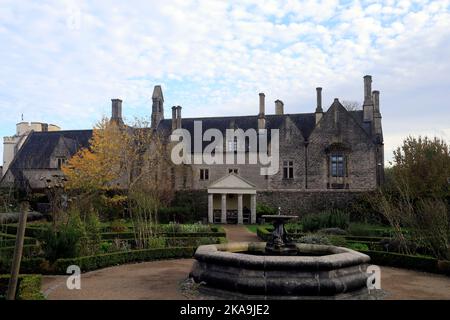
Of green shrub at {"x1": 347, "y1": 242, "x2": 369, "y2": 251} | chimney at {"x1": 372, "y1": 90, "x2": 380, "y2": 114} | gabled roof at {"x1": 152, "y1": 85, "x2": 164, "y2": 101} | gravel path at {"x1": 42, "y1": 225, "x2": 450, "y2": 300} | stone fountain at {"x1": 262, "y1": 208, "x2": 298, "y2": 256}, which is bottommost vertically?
gravel path at {"x1": 42, "y1": 225, "x2": 450, "y2": 300}

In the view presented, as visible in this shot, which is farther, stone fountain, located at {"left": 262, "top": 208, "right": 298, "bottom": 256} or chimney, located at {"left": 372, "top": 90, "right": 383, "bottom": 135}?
chimney, located at {"left": 372, "top": 90, "right": 383, "bottom": 135}

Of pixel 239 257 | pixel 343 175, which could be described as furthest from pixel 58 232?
pixel 343 175

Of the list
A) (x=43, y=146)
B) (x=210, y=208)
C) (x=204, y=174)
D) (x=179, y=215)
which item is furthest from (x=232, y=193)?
(x=43, y=146)

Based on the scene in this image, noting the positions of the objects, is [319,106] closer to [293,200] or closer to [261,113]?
[261,113]

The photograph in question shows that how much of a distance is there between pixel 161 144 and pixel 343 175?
56.7 ft

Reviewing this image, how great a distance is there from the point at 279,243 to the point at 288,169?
1100 inches

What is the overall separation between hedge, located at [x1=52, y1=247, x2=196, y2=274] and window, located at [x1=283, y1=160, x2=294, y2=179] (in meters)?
23.4

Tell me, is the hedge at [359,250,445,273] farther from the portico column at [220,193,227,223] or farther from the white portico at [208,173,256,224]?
the portico column at [220,193,227,223]

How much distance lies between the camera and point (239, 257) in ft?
33.5

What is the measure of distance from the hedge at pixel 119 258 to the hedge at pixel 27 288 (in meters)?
2.94

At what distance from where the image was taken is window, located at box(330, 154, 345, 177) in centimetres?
3909

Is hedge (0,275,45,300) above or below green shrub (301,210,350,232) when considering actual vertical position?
below

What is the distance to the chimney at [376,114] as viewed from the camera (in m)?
40.2

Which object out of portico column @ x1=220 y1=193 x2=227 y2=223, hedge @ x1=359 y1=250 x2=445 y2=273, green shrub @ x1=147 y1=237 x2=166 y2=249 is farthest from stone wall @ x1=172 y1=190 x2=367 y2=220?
hedge @ x1=359 y1=250 x2=445 y2=273
